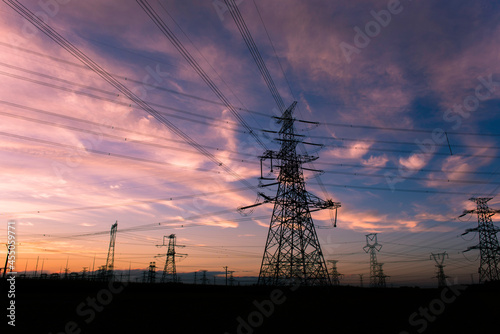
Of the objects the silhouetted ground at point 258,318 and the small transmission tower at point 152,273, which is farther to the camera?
the small transmission tower at point 152,273

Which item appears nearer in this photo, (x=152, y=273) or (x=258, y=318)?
(x=258, y=318)

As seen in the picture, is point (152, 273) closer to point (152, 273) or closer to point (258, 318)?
point (152, 273)

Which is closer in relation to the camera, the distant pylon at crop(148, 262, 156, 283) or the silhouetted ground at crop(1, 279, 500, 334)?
the silhouetted ground at crop(1, 279, 500, 334)

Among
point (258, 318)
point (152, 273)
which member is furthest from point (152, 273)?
point (258, 318)

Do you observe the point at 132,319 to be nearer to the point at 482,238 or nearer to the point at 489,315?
the point at 489,315

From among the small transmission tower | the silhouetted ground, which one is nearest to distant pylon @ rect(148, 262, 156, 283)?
the small transmission tower

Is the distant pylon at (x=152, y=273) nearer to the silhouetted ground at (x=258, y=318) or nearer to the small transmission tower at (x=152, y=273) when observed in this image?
the small transmission tower at (x=152, y=273)

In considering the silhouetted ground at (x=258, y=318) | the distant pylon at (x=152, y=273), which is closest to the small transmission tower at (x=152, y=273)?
the distant pylon at (x=152, y=273)

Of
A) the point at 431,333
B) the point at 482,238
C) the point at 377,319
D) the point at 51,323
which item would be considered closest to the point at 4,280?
the point at 51,323

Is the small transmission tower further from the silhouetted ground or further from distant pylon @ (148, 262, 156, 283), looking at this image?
the silhouetted ground

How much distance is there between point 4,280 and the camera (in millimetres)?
28844

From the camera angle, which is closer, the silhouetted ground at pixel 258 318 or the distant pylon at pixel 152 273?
the silhouetted ground at pixel 258 318

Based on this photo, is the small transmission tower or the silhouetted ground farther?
the small transmission tower

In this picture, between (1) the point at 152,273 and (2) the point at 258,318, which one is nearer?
(2) the point at 258,318
